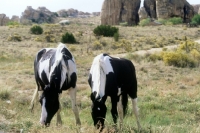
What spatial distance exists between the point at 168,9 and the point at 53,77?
58.3 meters

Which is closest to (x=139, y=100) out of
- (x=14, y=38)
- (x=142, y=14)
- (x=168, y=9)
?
(x=14, y=38)

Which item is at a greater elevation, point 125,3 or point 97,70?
point 125,3

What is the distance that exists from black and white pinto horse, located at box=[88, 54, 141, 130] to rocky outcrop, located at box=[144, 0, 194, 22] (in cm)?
5660

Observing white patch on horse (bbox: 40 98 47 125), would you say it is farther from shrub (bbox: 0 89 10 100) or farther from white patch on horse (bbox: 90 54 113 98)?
shrub (bbox: 0 89 10 100)

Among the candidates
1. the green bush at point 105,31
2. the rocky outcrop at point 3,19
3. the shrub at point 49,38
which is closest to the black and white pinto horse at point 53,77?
the shrub at point 49,38

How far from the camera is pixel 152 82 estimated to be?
15453mm

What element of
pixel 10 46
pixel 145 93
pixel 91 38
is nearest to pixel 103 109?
pixel 145 93

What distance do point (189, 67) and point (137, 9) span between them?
44118 millimetres

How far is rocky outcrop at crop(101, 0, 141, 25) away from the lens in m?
61.3

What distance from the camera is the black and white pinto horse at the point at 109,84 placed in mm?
5930

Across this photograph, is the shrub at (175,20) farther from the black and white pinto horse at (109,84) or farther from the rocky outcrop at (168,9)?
the black and white pinto horse at (109,84)

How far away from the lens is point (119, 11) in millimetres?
61750

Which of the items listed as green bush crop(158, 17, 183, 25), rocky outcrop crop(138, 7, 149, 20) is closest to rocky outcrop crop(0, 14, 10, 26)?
rocky outcrop crop(138, 7, 149, 20)

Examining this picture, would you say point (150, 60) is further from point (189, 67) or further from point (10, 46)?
point (10, 46)
